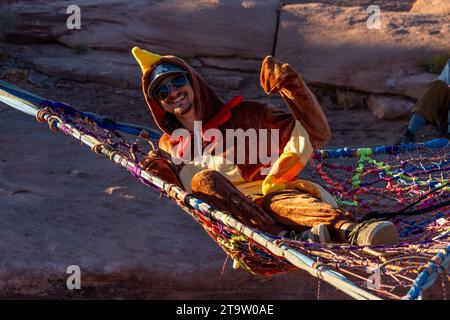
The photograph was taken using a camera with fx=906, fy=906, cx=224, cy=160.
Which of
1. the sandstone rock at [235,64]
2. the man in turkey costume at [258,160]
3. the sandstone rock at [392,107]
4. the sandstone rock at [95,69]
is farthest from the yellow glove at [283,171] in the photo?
the sandstone rock at [235,64]

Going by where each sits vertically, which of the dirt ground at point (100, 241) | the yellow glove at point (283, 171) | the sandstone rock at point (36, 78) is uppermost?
the yellow glove at point (283, 171)

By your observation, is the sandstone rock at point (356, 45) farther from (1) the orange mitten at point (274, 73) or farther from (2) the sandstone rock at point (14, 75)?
(1) the orange mitten at point (274, 73)

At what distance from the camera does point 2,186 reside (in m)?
4.77

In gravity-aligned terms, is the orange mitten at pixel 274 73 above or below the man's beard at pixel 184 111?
above

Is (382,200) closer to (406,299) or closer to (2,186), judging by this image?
(2,186)

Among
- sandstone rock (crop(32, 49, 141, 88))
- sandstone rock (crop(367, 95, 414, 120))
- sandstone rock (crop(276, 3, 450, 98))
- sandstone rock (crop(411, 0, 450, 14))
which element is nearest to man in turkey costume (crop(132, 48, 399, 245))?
sandstone rock (crop(367, 95, 414, 120))

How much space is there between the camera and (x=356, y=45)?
6785 millimetres

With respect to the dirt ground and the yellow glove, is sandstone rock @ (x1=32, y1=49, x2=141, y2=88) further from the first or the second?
the yellow glove

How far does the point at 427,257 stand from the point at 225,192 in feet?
2.65

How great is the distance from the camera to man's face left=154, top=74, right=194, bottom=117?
3426 millimetres

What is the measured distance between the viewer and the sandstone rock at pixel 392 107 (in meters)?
6.48

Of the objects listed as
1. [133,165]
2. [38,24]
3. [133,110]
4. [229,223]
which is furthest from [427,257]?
[38,24]

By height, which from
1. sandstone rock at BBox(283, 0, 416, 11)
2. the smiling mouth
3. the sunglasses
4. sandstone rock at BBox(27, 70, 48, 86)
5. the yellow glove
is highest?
sandstone rock at BBox(283, 0, 416, 11)

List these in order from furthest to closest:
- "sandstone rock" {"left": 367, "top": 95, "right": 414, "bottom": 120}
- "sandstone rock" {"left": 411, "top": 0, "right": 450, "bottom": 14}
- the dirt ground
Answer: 1. "sandstone rock" {"left": 411, "top": 0, "right": 450, "bottom": 14}
2. "sandstone rock" {"left": 367, "top": 95, "right": 414, "bottom": 120}
3. the dirt ground
